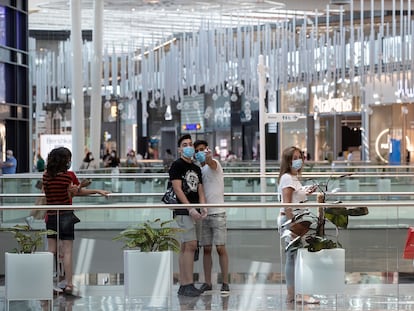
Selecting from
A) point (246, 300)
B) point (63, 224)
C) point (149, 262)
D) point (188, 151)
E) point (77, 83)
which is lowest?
point (246, 300)

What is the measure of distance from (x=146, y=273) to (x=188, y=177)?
1467mm

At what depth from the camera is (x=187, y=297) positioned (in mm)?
8539

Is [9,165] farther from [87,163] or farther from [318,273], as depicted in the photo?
[318,273]

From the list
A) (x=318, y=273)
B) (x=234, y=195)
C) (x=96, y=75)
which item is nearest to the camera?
(x=318, y=273)

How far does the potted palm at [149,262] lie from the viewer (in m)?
8.27

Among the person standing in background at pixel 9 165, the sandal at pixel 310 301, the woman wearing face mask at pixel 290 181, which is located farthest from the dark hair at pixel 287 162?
the person standing in background at pixel 9 165

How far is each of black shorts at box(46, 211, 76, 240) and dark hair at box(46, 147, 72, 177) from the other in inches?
48.2

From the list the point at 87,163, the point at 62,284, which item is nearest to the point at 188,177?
the point at 62,284

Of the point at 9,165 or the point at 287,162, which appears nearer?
the point at 287,162

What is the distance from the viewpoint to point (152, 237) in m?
8.39

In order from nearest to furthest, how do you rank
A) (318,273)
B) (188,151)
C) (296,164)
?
1. (318,273)
2. (296,164)
3. (188,151)

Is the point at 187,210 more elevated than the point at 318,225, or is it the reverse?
the point at 187,210

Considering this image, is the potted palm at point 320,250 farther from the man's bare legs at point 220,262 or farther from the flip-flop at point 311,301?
the man's bare legs at point 220,262

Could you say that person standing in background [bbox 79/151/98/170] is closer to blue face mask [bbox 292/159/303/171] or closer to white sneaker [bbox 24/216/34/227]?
blue face mask [bbox 292/159/303/171]
